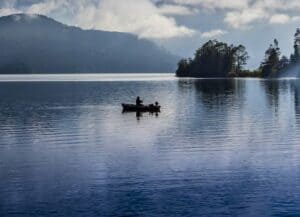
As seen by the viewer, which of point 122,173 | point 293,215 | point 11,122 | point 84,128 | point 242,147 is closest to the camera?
point 293,215

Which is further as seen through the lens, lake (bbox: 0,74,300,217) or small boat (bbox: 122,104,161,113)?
small boat (bbox: 122,104,161,113)

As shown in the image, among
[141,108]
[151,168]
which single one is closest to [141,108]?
[141,108]

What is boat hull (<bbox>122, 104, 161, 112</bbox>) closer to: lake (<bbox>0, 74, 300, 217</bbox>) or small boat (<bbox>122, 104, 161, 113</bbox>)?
small boat (<bbox>122, 104, 161, 113</bbox>)

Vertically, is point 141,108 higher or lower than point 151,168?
higher

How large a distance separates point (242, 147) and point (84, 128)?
94.1 feet

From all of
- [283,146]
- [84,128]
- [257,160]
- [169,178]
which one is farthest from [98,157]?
[84,128]

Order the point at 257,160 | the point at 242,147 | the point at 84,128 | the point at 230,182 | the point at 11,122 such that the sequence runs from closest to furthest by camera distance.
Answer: the point at 230,182, the point at 257,160, the point at 242,147, the point at 84,128, the point at 11,122

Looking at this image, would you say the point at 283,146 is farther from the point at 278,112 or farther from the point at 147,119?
the point at 278,112

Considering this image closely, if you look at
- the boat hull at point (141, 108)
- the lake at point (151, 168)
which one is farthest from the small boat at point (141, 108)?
the lake at point (151, 168)

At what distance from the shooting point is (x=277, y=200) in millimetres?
36312

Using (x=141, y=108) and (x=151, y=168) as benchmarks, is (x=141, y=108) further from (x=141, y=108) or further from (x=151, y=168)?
(x=151, y=168)

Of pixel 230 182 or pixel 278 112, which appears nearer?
pixel 230 182

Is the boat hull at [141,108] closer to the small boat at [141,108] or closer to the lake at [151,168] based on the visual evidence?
the small boat at [141,108]

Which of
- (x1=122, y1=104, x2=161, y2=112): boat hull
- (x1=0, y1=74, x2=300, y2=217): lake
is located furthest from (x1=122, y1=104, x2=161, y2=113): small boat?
(x1=0, y1=74, x2=300, y2=217): lake
